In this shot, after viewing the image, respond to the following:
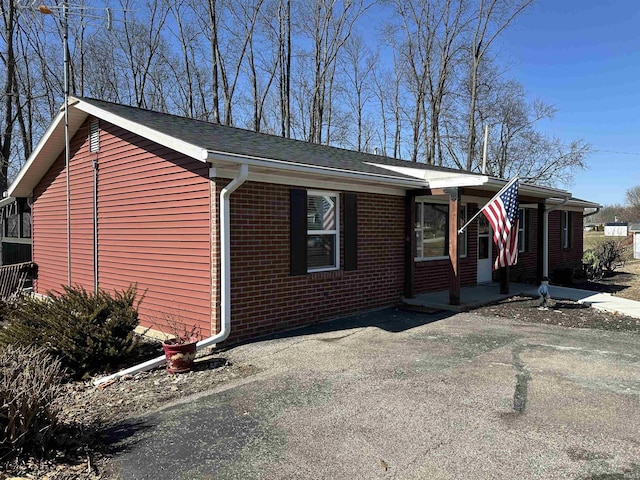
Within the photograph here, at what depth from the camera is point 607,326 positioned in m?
7.70

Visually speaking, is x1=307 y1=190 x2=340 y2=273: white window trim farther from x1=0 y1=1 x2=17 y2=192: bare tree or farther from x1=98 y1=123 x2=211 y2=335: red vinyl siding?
x1=0 y1=1 x2=17 y2=192: bare tree

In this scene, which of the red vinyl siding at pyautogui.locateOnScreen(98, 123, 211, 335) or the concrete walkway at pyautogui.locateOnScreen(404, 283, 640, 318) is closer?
the red vinyl siding at pyautogui.locateOnScreen(98, 123, 211, 335)

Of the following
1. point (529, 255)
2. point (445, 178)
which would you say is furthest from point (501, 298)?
point (529, 255)

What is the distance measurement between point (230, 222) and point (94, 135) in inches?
176

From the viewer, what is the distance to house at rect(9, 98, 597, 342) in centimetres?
650

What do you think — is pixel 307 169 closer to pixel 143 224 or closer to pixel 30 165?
pixel 143 224

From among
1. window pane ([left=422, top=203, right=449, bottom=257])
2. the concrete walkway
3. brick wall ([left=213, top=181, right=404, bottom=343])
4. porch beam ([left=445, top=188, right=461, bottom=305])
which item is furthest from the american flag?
window pane ([left=422, top=203, right=449, bottom=257])

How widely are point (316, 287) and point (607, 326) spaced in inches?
195

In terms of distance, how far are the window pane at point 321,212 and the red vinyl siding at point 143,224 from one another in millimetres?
1851

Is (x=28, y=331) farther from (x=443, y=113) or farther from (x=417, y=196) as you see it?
(x=443, y=113)

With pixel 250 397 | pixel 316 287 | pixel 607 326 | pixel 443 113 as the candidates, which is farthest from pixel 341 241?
pixel 443 113

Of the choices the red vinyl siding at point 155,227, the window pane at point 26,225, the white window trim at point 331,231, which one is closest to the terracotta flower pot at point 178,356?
the red vinyl siding at point 155,227

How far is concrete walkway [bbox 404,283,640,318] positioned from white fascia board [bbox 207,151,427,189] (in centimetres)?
242

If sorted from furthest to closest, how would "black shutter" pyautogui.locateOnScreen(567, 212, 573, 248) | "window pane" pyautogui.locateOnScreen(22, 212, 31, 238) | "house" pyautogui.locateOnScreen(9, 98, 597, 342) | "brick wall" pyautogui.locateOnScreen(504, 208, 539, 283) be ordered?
"black shutter" pyautogui.locateOnScreen(567, 212, 573, 248)
"brick wall" pyautogui.locateOnScreen(504, 208, 539, 283)
"window pane" pyautogui.locateOnScreen(22, 212, 31, 238)
"house" pyautogui.locateOnScreen(9, 98, 597, 342)
